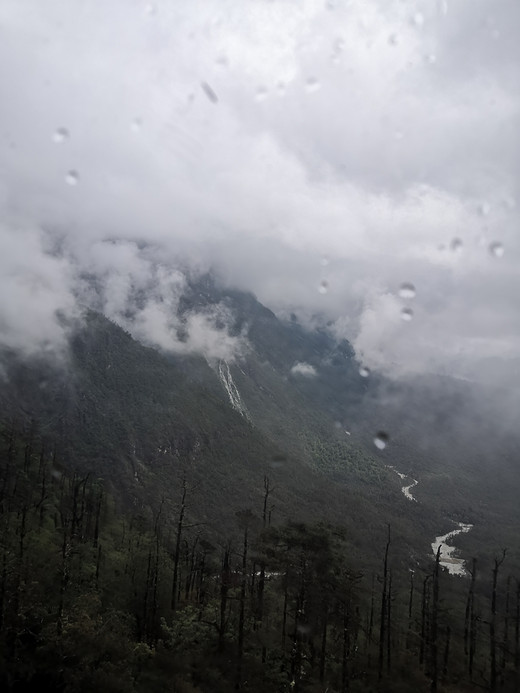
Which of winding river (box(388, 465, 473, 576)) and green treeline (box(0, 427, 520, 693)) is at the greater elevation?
green treeline (box(0, 427, 520, 693))

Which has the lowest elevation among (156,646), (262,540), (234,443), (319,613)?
(156,646)

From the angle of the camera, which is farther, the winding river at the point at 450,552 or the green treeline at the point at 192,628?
the winding river at the point at 450,552

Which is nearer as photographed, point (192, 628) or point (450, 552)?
point (192, 628)

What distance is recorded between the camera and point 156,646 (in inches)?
1097

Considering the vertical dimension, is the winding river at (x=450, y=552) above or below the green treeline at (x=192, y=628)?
below

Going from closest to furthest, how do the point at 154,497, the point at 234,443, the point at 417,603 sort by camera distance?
the point at 417,603 → the point at 154,497 → the point at 234,443

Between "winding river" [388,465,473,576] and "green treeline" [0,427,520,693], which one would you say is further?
"winding river" [388,465,473,576]

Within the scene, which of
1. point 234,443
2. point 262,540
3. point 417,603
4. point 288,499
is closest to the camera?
point 262,540

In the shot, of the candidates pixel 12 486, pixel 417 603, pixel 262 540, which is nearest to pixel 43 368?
pixel 12 486

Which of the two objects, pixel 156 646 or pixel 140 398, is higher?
pixel 140 398

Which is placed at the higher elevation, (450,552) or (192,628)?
(192,628)

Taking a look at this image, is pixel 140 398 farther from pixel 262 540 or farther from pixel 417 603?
pixel 262 540

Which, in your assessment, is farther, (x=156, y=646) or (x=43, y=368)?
(x=43, y=368)

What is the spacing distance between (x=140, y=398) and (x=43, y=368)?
3672cm
